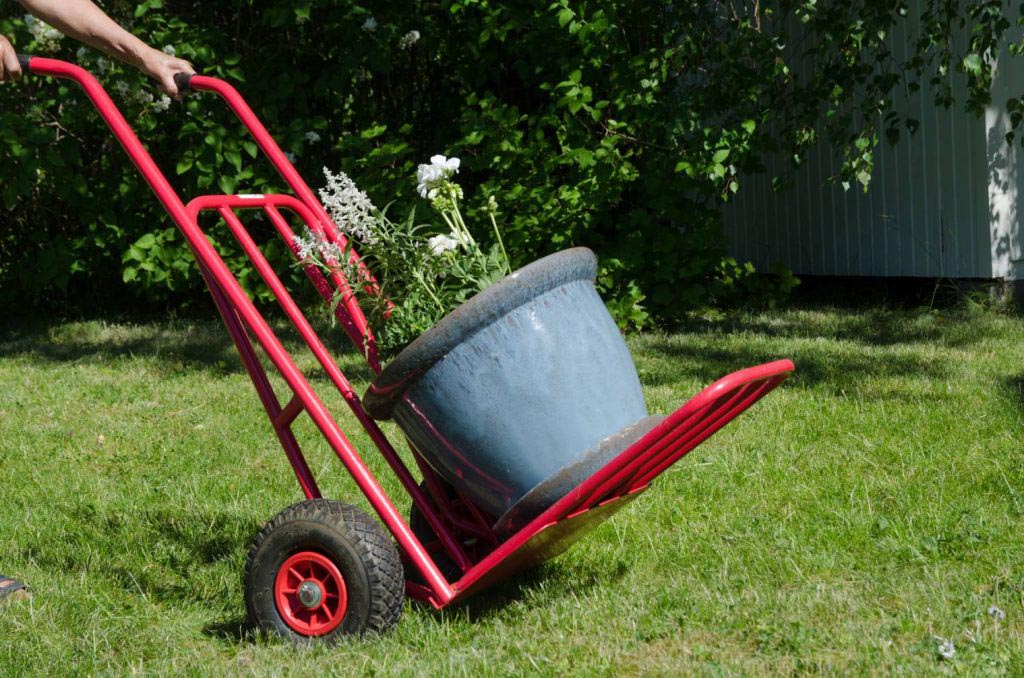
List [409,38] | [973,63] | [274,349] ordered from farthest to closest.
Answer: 1. [409,38]
2. [973,63]
3. [274,349]

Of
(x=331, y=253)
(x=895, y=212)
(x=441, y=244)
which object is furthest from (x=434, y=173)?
(x=895, y=212)

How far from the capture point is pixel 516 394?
245cm

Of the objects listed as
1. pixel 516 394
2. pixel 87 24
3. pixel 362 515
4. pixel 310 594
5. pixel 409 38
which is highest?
pixel 409 38

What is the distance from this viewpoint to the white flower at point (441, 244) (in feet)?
8.87

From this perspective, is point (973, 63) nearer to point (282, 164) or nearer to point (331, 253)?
point (282, 164)

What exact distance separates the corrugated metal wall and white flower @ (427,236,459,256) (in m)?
4.82

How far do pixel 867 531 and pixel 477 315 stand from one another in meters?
1.36

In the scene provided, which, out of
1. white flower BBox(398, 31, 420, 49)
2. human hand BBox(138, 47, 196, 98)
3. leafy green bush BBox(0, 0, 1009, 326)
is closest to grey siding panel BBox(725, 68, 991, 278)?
leafy green bush BBox(0, 0, 1009, 326)

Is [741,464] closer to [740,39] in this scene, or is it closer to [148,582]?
[148,582]

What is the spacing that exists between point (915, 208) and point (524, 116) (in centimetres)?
257

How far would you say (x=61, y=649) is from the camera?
2709 mm

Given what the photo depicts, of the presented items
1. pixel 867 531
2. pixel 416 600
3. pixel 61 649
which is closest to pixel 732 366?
pixel 867 531

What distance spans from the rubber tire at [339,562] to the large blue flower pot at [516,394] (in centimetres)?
23

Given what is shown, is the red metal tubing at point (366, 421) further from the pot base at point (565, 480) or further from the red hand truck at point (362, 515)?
the pot base at point (565, 480)
